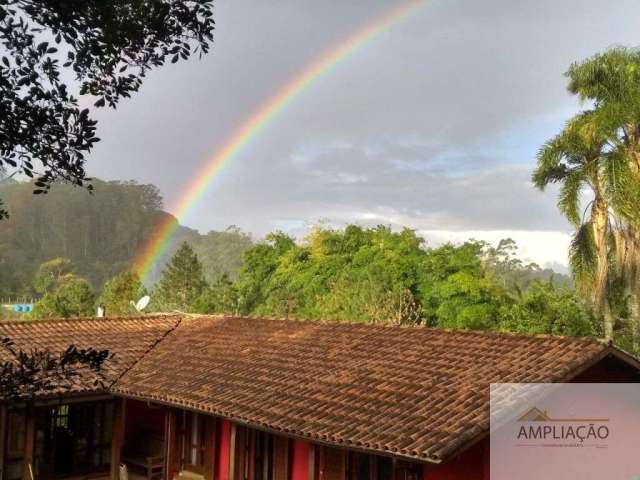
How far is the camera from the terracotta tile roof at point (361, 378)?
299 inches

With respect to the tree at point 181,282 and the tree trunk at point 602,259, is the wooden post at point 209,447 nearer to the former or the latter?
the tree trunk at point 602,259

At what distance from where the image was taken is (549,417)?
8.55m

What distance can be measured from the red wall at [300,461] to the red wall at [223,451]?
5.87ft

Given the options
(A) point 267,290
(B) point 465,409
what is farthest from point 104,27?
(A) point 267,290

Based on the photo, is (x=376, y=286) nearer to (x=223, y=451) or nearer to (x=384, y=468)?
(x=223, y=451)

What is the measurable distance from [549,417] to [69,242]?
311 ft

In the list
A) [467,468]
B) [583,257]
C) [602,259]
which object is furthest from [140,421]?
[602,259]

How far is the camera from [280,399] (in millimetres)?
9531

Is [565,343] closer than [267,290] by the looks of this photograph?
Yes

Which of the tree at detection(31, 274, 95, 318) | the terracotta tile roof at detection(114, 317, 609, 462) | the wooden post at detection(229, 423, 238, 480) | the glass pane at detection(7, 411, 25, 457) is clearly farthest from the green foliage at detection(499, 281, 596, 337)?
the tree at detection(31, 274, 95, 318)

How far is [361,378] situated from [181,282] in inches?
1660

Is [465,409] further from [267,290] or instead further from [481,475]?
[267,290]

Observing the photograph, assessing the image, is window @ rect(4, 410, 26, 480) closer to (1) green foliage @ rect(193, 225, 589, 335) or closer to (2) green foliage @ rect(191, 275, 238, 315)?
(1) green foliage @ rect(193, 225, 589, 335)

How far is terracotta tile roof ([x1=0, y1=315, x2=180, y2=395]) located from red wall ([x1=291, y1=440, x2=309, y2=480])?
15.2ft
